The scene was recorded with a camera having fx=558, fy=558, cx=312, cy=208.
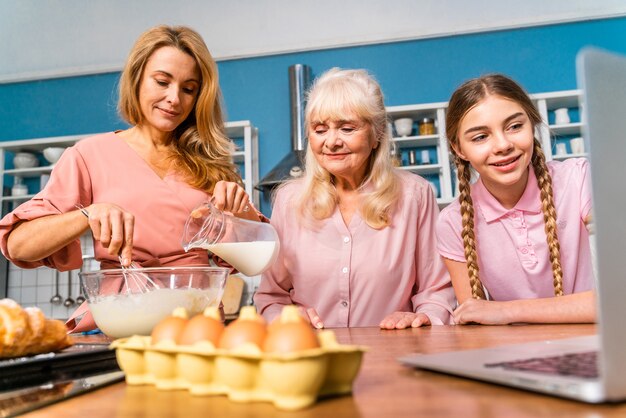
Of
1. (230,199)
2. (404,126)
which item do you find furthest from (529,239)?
(404,126)

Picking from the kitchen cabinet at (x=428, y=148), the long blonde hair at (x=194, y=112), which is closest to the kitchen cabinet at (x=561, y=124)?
the kitchen cabinet at (x=428, y=148)

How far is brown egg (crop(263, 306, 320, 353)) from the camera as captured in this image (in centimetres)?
42

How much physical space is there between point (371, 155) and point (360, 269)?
0.35m

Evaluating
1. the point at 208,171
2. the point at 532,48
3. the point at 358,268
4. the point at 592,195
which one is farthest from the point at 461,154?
the point at 532,48

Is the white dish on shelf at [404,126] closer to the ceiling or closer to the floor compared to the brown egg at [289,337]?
closer to the ceiling

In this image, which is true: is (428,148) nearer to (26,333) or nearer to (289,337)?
(26,333)

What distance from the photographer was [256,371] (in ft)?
1.43

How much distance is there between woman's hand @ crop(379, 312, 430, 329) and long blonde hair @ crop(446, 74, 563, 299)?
0.89 feet

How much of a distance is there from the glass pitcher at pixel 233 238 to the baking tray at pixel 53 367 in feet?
1.44

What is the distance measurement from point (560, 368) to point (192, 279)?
0.59 meters

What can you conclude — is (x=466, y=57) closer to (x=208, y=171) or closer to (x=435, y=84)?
(x=435, y=84)

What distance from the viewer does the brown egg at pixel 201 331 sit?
47cm

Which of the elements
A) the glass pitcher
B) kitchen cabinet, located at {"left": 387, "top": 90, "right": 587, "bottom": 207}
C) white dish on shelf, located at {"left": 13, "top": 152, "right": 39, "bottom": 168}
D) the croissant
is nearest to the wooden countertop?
the croissant

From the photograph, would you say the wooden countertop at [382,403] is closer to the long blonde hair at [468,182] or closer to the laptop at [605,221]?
the laptop at [605,221]
